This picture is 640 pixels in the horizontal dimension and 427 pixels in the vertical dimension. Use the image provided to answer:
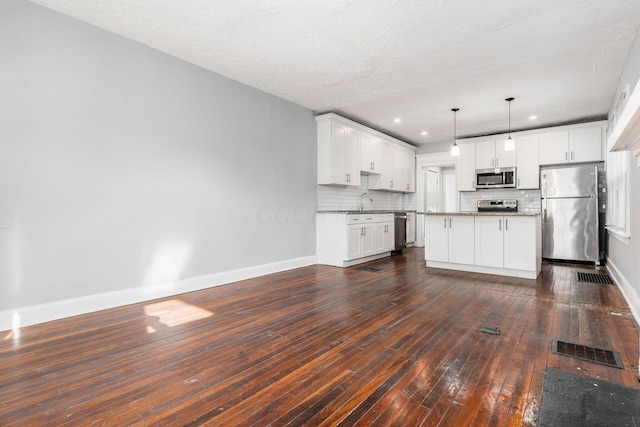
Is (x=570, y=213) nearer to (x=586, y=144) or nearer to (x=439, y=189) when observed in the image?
(x=586, y=144)

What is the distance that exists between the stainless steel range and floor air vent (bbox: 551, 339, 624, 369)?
5.23 meters

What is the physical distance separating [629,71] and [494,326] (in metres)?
3.29

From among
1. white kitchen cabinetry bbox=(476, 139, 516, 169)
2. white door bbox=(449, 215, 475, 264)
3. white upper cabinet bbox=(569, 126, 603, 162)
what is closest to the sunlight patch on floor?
white door bbox=(449, 215, 475, 264)

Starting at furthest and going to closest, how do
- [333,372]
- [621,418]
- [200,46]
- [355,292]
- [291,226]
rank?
[291,226]
[355,292]
[200,46]
[333,372]
[621,418]

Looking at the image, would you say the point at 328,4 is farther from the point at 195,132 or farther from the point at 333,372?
the point at 333,372

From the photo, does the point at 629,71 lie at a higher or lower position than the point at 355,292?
higher

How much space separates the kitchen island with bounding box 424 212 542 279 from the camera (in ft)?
14.7

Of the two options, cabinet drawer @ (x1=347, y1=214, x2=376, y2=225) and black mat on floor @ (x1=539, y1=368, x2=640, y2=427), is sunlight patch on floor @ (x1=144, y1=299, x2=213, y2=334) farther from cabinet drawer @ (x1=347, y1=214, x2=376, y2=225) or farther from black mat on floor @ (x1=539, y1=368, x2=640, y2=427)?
cabinet drawer @ (x1=347, y1=214, x2=376, y2=225)

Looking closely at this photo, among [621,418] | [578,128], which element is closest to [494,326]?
[621,418]

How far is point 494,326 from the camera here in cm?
271

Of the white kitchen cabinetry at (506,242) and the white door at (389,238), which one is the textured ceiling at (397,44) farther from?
the white door at (389,238)

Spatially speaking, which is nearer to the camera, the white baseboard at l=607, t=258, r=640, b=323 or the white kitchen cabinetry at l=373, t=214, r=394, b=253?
the white baseboard at l=607, t=258, r=640, b=323

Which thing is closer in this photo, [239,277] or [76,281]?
[76,281]

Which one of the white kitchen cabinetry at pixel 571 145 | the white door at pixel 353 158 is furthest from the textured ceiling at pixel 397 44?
the white kitchen cabinetry at pixel 571 145
